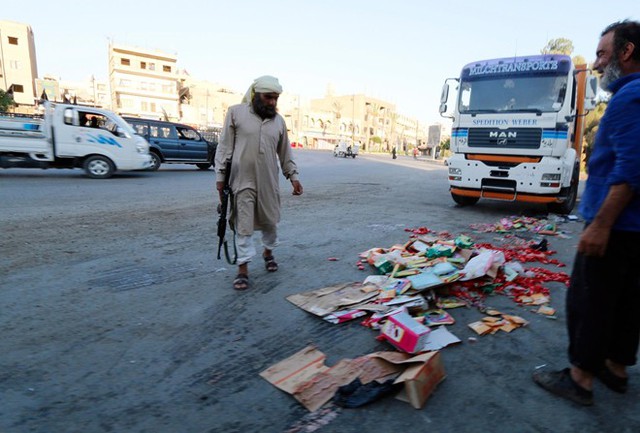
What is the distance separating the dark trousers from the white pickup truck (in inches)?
492

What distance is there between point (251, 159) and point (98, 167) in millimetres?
10206

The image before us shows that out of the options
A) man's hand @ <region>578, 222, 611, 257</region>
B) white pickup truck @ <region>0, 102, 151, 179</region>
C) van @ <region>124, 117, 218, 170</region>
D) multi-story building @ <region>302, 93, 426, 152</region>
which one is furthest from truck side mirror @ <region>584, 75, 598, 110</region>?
multi-story building @ <region>302, 93, 426, 152</region>

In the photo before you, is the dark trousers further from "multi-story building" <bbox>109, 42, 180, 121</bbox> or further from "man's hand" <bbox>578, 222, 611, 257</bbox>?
"multi-story building" <bbox>109, 42, 180, 121</bbox>

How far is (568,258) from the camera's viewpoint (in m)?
4.88

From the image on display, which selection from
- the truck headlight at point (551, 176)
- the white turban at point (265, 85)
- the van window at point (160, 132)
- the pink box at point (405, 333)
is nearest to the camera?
the pink box at point (405, 333)

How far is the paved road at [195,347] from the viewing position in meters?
1.91

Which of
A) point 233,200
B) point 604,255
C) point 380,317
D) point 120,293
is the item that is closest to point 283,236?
point 233,200

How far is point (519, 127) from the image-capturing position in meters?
7.36

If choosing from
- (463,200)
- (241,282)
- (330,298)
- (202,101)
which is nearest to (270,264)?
(241,282)

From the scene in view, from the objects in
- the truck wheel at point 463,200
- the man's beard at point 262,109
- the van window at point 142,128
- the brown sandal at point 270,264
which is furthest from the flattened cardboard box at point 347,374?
the van window at point 142,128

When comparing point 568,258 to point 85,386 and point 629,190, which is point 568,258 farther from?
point 85,386

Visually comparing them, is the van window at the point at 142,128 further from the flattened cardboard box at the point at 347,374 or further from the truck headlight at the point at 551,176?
the flattened cardboard box at the point at 347,374

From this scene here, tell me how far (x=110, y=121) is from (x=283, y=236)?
9.03m

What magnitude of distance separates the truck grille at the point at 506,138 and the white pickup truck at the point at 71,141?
9.93 metres
